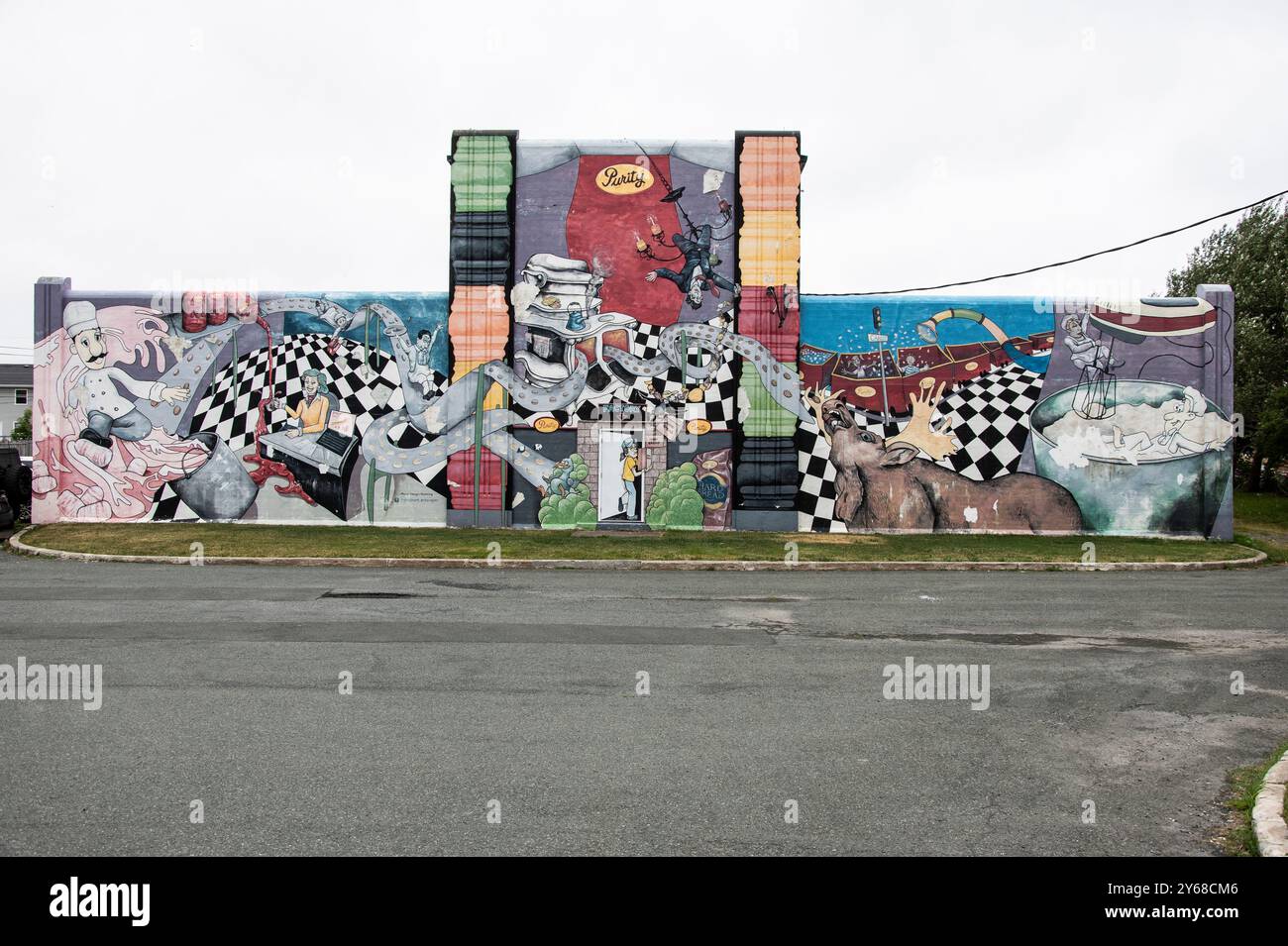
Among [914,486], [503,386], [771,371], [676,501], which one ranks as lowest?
[676,501]

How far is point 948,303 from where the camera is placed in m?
21.7

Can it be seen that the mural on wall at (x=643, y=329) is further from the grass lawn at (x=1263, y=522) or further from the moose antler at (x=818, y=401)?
the grass lawn at (x=1263, y=522)

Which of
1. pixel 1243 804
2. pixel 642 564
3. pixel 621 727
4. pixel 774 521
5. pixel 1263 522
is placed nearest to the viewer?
pixel 1243 804

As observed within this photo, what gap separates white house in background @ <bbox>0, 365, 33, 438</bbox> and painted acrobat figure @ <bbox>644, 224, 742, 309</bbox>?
185 ft

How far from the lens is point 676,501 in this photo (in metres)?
21.6

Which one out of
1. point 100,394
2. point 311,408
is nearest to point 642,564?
point 311,408

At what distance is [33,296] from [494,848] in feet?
78.5

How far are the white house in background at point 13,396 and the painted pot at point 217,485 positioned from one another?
48553 millimetres

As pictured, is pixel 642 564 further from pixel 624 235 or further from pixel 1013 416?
pixel 1013 416


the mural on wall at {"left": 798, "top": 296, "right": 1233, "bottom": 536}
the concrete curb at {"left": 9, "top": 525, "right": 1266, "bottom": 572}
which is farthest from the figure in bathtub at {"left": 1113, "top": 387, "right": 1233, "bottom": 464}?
the concrete curb at {"left": 9, "top": 525, "right": 1266, "bottom": 572}

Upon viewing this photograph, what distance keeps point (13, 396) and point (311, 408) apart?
170 ft

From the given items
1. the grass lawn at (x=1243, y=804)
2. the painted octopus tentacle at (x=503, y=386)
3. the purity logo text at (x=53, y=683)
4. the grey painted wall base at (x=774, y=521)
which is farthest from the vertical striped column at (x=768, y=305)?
the grass lawn at (x=1243, y=804)

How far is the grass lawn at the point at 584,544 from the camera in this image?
57.2 ft

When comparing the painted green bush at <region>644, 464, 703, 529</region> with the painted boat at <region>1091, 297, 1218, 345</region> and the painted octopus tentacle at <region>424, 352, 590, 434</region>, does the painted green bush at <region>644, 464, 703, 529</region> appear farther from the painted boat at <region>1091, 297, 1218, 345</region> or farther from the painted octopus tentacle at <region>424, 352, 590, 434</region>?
the painted boat at <region>1091, 297, 1218, 345</region>
